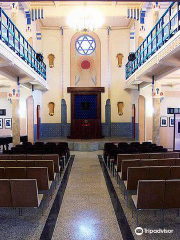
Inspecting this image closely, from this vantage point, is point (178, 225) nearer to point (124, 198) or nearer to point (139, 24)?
point (124, 198)

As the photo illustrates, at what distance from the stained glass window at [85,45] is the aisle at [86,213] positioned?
12768 mm

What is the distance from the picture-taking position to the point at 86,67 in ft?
63.9

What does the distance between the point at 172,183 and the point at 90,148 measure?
35.7ft

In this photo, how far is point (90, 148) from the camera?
50.0 feet

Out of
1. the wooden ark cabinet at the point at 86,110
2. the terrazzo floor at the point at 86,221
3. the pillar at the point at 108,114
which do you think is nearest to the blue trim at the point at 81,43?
the wooden ark cabinet at the point at 86,110

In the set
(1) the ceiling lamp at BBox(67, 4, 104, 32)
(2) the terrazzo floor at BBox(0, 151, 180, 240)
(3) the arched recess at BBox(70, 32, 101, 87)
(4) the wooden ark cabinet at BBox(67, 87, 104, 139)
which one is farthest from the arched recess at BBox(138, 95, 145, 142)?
(2) the terrazzo floor at BBox(0, 151, 180, 240)

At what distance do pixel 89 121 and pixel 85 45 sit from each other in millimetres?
5758

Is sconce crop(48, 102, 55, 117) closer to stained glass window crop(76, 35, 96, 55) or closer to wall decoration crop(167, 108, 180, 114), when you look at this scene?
stained glass window crop(76, 35, 96, 55)

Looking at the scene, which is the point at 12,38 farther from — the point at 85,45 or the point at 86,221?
the point at 86,221

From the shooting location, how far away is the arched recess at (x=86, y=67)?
1930 cm

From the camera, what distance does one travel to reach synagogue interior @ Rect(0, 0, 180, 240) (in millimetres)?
4699

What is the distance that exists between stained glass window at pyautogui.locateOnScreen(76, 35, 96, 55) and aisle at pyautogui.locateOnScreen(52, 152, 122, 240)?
12.8m

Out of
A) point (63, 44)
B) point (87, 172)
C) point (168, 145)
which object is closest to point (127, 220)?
point (87, 172)

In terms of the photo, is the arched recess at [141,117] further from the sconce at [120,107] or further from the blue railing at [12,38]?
the blue railing at [12,38]
